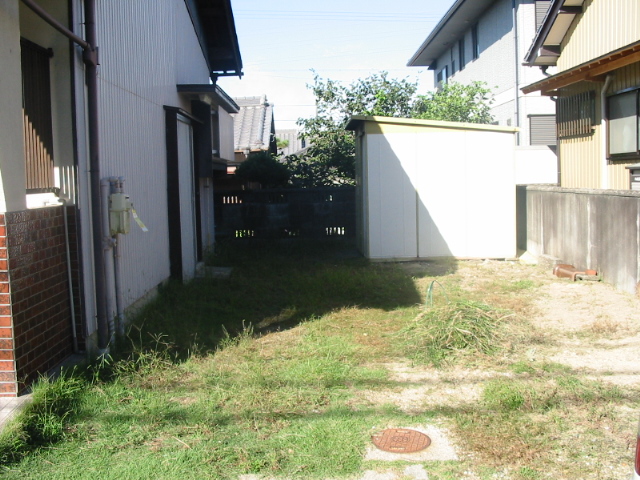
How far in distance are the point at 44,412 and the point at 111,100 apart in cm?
332

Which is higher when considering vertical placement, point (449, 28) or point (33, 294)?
point (449, 28)

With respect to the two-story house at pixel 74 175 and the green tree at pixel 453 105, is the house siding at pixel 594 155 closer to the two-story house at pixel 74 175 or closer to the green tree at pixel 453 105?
the green tree at pixel 453 105

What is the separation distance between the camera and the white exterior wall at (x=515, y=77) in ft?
46.3

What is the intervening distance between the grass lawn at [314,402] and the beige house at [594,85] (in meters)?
4.14

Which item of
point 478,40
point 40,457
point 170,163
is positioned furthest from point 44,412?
point 478,40

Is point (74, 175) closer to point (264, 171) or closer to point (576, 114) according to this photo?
point (576, 114)

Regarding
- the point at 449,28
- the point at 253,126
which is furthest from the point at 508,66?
the point at 253,126

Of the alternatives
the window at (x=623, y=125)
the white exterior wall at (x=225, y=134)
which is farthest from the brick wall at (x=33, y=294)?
the white exterior wall at (x=225, y=134)

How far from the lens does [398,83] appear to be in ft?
54.7

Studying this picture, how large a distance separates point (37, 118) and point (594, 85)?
9.02m

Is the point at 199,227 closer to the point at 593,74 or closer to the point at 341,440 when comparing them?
the point at 593,74

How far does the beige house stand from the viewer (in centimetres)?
978

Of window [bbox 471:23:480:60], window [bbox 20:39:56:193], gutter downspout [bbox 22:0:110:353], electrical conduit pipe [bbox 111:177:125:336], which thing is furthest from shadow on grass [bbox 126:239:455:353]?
window [bbox 471:23:480:60]

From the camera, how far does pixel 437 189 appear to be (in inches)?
440
